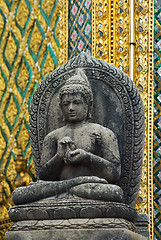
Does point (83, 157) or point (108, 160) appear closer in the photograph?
point (83, 157)

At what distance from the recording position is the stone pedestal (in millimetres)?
5363

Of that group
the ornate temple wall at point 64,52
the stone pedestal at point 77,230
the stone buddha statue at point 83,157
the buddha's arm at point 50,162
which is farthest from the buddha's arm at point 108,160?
the ornate temple wall at point 64,52

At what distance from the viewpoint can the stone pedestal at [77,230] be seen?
17.6ft

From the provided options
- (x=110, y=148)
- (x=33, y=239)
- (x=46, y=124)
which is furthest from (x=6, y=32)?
(x=33, y=239)

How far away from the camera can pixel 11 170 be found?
9.43 meters

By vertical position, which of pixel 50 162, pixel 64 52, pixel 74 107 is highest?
pixel 64 52

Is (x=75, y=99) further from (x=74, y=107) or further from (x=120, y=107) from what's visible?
(x=120, y=107)

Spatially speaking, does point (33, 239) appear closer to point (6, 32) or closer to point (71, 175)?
point (71, 175)

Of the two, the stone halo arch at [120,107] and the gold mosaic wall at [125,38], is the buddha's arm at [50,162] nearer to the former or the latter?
the stone halo arch at [120,107]

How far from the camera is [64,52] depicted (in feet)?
29.8

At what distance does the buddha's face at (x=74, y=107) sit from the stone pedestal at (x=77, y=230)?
999 millimetres

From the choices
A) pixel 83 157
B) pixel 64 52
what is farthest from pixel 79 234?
pixel 64 52

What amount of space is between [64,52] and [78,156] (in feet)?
11.3

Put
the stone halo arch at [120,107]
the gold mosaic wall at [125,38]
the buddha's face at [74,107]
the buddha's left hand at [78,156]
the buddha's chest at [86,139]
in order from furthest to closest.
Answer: the gold mosaic wall at [125,38], the stone halo arch at [120,107], the buddha's face at [74,107], the buddha's chest at [86,139], the buddha's left hand at [78,156]
